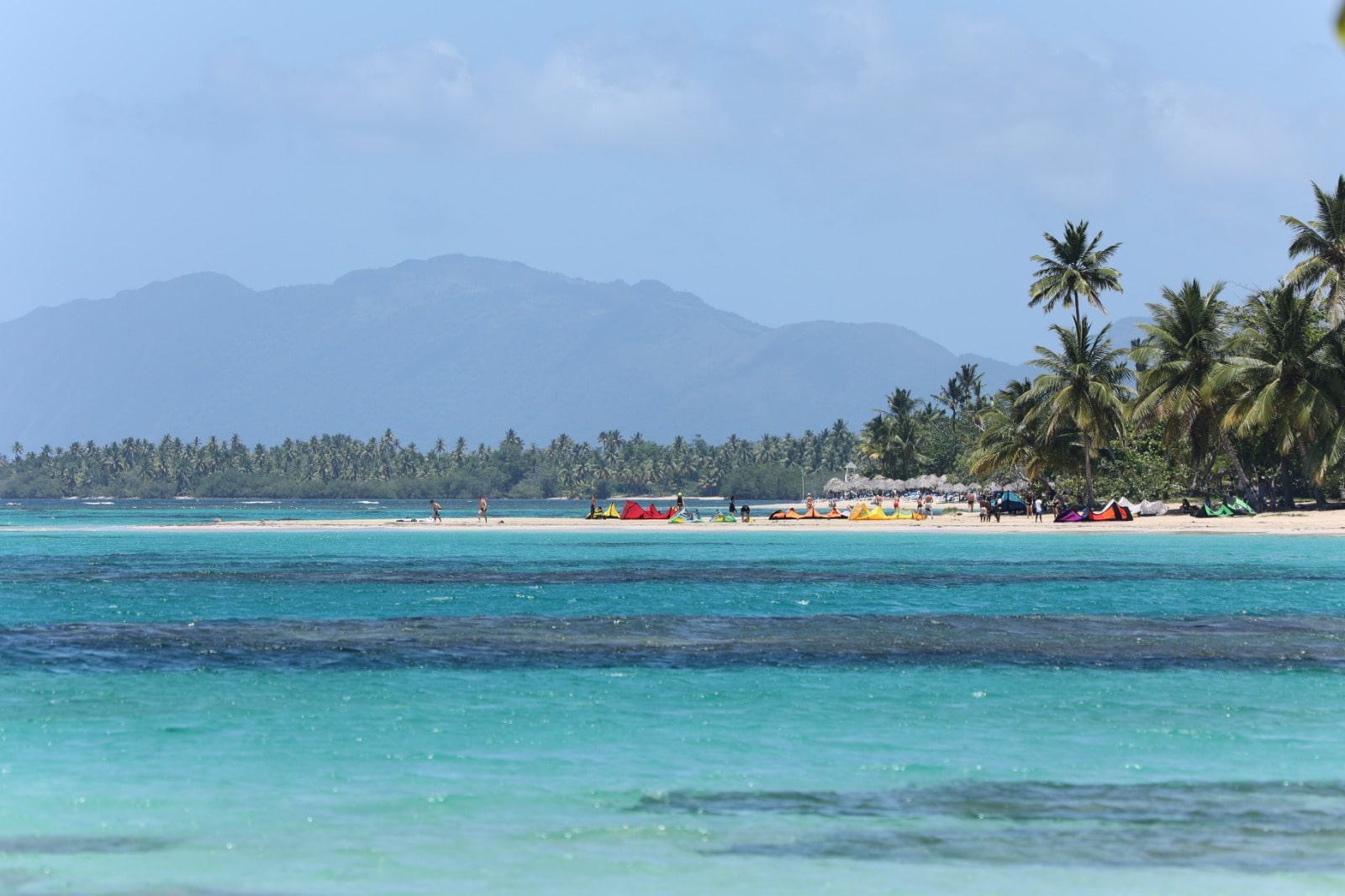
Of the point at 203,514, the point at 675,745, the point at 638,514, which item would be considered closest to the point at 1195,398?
the point at 638,514

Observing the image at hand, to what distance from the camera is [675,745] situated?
13039 millimetres

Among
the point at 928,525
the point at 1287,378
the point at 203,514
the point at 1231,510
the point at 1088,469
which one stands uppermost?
the point at 1287,378

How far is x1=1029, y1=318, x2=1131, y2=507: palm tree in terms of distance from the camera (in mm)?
60656

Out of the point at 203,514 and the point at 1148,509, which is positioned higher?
the point at 1148,509

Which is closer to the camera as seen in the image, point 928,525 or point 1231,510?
point 1231,510

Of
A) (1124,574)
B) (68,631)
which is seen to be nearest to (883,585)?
(1124,574)

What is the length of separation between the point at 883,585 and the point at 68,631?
1726 centimetres

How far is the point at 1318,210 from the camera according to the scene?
5828 cm

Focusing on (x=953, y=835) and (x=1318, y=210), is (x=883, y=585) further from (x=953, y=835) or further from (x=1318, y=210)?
(x=1318, y=210)

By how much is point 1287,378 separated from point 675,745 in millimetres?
47879

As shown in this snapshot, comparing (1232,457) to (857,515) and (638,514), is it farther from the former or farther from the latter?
(638,514)

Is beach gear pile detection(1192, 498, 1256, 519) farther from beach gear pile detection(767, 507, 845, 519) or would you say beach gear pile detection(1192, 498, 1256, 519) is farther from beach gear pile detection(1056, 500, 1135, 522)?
beach gear pile detection(767, 507, 845, 519)

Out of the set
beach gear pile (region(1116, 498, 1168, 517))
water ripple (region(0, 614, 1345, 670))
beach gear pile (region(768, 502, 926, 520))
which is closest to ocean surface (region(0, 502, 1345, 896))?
water ripple (region(0, 614, 1345, 670))

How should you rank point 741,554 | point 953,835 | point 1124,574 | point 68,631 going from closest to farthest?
point 953,835 → point 68,631 → point 1124,574 → point 741,554
